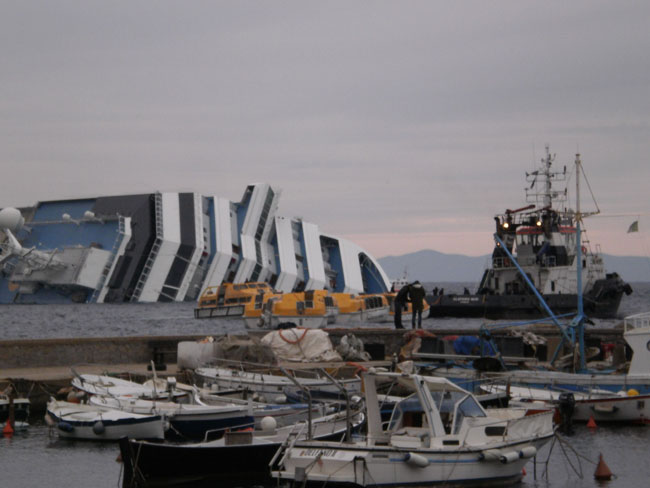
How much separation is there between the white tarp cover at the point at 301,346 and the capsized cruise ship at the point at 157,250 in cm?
5271

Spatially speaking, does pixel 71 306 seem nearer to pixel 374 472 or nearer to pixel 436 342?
pixel 436 342

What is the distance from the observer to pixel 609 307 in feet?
190

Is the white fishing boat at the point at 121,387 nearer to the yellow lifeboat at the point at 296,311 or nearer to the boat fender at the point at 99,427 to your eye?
the boat fender at the point at 99,427

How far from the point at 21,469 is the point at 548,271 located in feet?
139

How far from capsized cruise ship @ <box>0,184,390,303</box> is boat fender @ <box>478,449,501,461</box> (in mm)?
65725

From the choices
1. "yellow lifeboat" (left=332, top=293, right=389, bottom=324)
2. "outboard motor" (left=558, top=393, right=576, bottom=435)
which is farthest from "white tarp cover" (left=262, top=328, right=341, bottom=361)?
"yellow lifeboat" (left=332, top=293, right=389, bottom=324)

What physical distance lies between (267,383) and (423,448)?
29.2 feet

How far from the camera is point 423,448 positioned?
50.0 feet

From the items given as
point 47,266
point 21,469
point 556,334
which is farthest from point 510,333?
point 47,266

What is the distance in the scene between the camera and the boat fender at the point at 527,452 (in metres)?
16.3

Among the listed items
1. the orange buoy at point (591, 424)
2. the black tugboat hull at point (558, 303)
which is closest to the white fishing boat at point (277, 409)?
the orange buoy at point (591, 424)

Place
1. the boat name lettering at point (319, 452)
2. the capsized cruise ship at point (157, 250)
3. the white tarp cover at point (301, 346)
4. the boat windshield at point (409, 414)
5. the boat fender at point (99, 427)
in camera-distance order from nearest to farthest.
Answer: the boat name lettering at point (319, 452), the boat windshield at point (409, 414), the boat fender at point (99, 427), the white tarp cover at point (301, 346), the capsized cruise ship at point (157, 250)

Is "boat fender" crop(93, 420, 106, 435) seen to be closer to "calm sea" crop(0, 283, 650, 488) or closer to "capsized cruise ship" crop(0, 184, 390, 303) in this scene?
"calm sea" crop(0, 283, 650, 488)

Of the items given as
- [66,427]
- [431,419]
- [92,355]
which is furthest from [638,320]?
[92,355]
